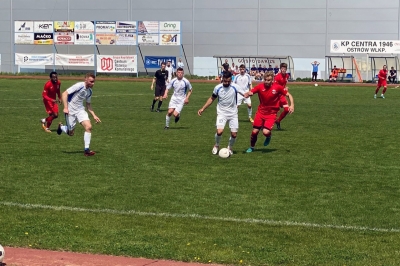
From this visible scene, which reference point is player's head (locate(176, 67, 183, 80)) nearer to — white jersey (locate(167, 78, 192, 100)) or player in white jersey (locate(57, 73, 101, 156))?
white jersey (locate(167, 78, 192, 100))

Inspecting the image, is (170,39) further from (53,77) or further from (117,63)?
(53,77)

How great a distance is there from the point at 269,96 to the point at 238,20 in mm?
50487

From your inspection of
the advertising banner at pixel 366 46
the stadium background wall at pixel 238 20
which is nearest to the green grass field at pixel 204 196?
the advertising banner at pixel 366 46

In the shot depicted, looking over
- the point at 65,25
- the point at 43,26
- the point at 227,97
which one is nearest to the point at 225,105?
the point at 227,97

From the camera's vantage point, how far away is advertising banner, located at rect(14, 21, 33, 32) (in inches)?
2552

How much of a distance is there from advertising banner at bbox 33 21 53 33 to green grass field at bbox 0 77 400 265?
149 feet

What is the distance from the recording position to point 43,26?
64.8m

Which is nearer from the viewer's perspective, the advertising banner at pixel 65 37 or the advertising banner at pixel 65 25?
the advertising banner at pixel 65 25

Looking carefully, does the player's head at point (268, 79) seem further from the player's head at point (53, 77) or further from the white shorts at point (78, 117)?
the player's head at point (53, 77)

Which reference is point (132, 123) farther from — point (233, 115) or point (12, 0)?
point (12, 0)

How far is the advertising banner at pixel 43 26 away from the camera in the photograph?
212ft

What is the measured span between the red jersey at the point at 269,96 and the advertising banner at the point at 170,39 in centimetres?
4767

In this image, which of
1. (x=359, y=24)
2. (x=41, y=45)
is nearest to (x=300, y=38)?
(x=359, y=24)

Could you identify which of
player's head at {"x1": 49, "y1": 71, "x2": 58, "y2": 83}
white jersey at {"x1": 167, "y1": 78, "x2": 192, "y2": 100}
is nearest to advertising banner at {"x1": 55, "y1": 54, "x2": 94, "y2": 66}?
white jersey at {"x1": 167, "y1": 78, "x2": 192, "y2": 100}
